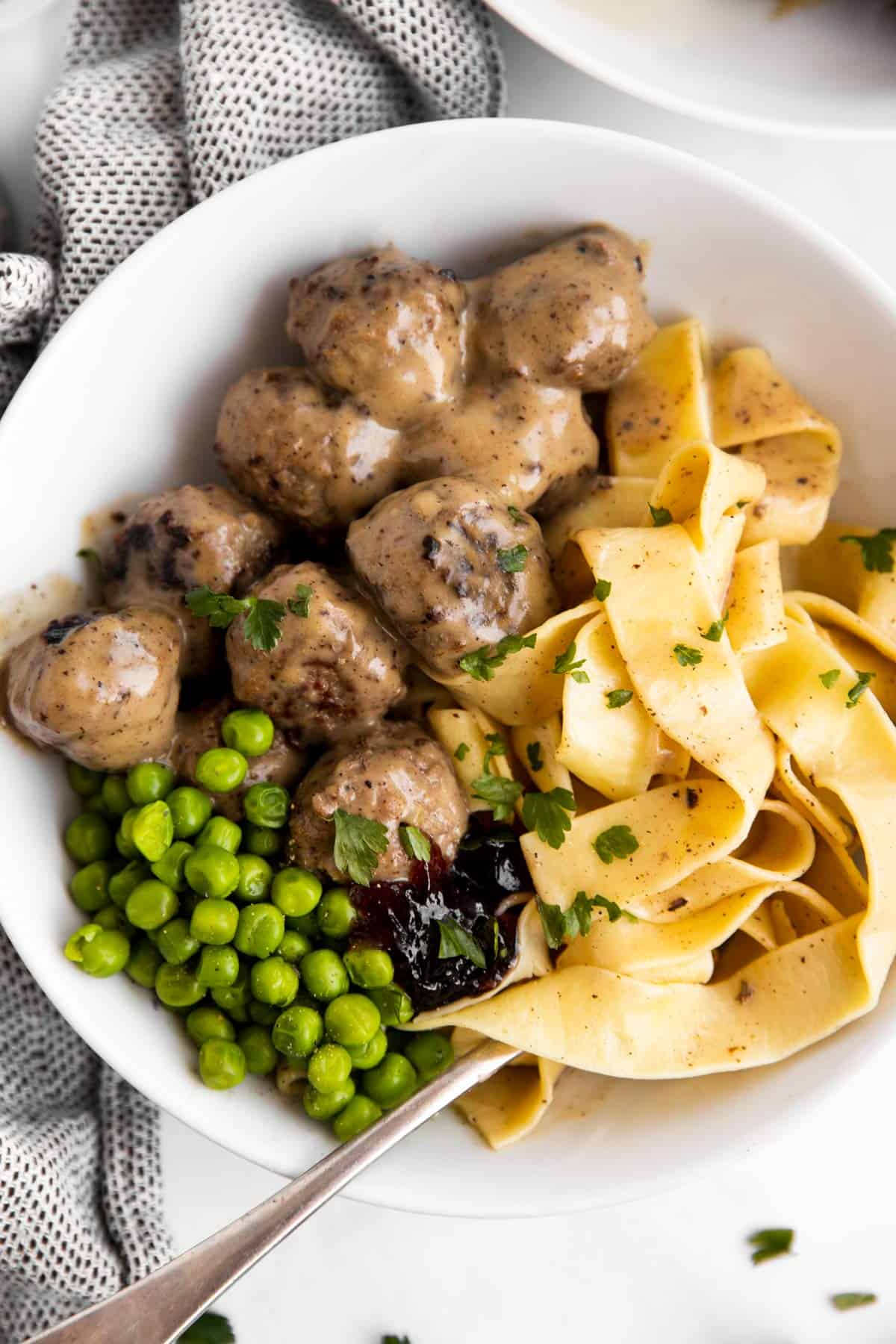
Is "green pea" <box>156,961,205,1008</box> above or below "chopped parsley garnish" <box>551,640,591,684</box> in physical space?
below

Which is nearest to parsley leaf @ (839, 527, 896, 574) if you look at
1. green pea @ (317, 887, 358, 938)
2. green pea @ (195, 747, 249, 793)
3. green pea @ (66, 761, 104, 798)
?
green pea @ (317, 887, 358, 938)

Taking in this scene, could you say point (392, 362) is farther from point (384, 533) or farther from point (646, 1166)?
point (646, 1166)

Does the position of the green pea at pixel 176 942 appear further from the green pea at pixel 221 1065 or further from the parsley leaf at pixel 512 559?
the parsley leaf at pixel 512 559

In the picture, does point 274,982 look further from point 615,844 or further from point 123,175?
point 123,175

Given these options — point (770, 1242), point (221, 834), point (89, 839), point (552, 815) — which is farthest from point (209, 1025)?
point (770, 1242)

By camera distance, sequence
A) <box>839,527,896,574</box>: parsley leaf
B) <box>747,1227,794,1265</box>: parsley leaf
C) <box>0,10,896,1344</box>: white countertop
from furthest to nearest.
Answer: <box>747,1227,794,1265</box>: parsley leaf < <box>0,10,896,1344</box>: white countertop < <box>839,527,896,574</box>: parsley leaf

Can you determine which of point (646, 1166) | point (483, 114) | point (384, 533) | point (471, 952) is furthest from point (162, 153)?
point (646, 1166)

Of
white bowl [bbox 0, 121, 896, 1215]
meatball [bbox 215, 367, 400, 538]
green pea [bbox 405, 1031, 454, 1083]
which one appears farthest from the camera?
green pea [bbox 405, 1031, 454, 1083]

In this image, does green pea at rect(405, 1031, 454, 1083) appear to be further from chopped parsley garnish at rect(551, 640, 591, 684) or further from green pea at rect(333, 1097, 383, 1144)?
chopped parsley garnish at rect(551, 640, 591, 684)
